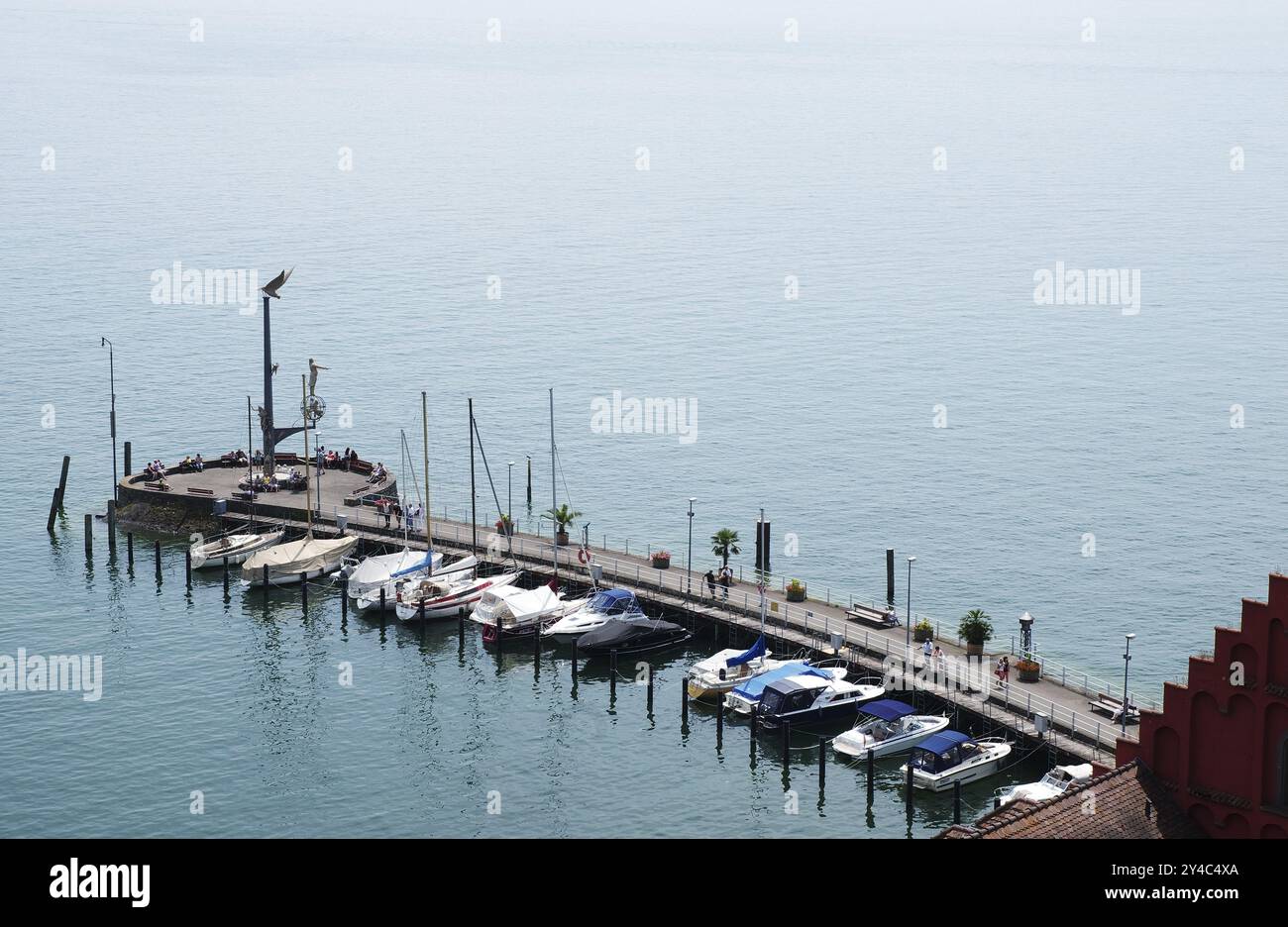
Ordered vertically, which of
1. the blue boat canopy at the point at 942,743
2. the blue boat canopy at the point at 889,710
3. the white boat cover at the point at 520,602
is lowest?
the blue boat canopy at the point at 942,743

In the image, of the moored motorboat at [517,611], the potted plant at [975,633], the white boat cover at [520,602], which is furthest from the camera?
Answer: the white boat cover at [520,602]

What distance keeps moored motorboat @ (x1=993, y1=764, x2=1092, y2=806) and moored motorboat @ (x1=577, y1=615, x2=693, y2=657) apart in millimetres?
23634

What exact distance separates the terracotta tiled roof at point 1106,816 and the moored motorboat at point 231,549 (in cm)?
6585

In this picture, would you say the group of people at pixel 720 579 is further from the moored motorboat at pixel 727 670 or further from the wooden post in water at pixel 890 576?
the moored motorboat at pixel 727 670

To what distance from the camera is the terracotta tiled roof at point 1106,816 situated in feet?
152

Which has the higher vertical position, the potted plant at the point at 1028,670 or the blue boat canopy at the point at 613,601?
the blue boat canopy at the point at 613,601

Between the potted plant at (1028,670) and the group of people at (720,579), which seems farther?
the group of people at (720,579)

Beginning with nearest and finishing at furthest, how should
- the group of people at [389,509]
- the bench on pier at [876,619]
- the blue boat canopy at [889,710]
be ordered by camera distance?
the blue boat canopy at [889,710]
the bench on pier at [876,619]
the group of people at [389,509]

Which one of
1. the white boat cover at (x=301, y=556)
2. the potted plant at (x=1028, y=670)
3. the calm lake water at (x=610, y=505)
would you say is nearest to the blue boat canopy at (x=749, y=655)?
the calm lake water at (x=610, y=505)

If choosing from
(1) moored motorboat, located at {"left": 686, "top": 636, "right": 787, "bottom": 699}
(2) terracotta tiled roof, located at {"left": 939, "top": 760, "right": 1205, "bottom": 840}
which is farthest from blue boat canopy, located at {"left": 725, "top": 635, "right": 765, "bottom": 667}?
(2) terracotta tiled roof, located at {"left": 939, "top": 760, "right": 1205, "bottom": 840}

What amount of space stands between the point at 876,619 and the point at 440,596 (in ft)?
78.1
